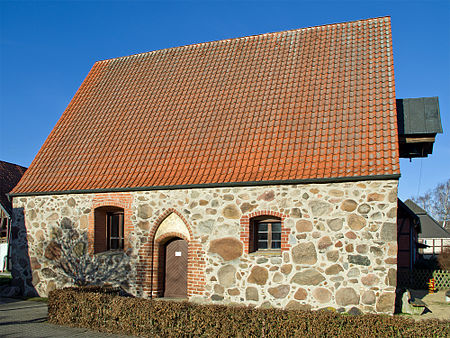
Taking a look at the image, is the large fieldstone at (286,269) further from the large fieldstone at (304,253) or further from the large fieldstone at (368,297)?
the large fieldstone at (368,297)

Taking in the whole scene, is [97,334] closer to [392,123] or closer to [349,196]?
[349,196]

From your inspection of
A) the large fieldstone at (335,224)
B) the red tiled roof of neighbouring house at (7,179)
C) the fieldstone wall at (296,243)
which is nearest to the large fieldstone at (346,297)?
the fieldstone wall at (296,243)

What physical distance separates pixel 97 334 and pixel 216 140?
581 centimetres

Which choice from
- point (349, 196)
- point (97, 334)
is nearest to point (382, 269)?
point (349, 196)

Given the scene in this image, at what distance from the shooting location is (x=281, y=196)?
430 inches

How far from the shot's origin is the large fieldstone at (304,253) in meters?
10.5

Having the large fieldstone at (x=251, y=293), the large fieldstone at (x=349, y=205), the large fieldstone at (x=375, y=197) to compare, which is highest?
the large fieldstone at (x=375, y=197)

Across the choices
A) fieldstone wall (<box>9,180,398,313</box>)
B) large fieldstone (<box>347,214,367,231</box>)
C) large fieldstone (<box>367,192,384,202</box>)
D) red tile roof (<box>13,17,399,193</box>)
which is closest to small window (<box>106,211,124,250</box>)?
fieldstone wall (<box>9,180,398,313</box>)

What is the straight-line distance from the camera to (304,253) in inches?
415

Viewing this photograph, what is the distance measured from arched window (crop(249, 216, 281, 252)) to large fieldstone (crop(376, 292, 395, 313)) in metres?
2.55

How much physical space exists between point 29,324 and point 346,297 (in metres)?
6.87

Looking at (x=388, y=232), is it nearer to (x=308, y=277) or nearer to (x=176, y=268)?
(x=308, y=277)

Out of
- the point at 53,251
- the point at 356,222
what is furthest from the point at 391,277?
the point at 53,251

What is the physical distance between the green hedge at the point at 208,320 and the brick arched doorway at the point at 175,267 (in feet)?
8.80
